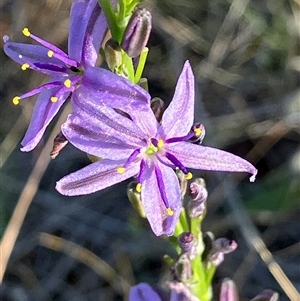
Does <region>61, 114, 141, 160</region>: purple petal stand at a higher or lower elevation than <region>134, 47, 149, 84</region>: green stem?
lower

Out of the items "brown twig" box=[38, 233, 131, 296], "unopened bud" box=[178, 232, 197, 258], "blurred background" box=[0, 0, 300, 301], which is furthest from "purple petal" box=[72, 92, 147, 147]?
"brown twig" box=[38, 233, 131, 296]

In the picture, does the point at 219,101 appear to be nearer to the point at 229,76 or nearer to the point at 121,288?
the point at 229,76

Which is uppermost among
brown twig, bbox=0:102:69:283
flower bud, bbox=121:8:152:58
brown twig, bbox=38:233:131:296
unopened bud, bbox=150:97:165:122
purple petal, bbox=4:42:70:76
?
flower bud, bbox=121:8:152:58

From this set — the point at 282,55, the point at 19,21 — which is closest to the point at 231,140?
the point at 282,55

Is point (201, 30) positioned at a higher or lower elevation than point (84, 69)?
lower

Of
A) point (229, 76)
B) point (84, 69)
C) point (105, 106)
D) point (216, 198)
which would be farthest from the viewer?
point (229, 76)

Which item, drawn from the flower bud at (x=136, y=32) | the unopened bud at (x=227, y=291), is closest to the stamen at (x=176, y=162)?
the flower bud at (x=136, y=32)

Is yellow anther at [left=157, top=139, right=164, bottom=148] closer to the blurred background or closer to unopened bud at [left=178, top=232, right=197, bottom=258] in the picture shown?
unopened bud at [left=178, top=232, right=197, bottom=258]
